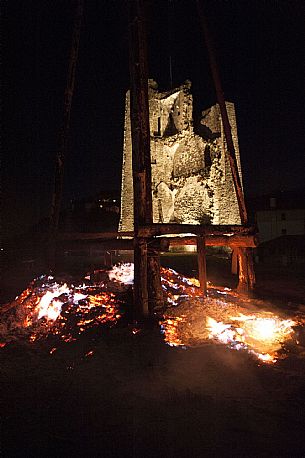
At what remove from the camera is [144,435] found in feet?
10.5

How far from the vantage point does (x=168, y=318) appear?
6.83 meters

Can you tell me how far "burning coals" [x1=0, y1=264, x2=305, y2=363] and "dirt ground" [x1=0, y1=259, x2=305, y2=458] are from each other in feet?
1.66

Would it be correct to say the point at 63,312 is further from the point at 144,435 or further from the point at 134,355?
the point at 144,435

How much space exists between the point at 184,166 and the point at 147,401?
32610 mm

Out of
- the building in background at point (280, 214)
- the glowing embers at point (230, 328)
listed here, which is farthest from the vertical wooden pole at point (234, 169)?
the building in background at point (280, 214)

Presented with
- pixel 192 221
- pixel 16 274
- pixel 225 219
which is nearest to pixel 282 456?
pixel 16 274

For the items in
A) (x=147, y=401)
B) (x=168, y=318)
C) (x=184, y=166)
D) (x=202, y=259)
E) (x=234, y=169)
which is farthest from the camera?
(x=184, y=166)

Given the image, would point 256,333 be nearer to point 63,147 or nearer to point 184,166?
point 63,147

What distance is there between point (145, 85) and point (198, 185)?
85.0 feet

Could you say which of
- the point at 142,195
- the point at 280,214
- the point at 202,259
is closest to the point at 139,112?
the point at 142,195

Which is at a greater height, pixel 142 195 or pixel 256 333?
pixel 142 195

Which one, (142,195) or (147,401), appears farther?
(142,195)

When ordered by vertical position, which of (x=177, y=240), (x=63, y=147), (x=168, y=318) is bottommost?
(x=168, y=318)

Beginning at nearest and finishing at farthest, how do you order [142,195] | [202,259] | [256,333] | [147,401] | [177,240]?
[147,401], [256,333], [142,195], [202,259], [177,240]
